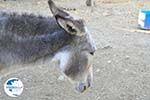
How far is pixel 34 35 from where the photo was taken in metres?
3.11

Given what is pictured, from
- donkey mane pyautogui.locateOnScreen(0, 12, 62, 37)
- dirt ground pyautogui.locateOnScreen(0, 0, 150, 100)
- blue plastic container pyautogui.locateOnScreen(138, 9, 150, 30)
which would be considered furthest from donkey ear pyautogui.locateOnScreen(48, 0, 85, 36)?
blue plastic container pyautogui.locateOnScreen(138, 9, 150, 30)

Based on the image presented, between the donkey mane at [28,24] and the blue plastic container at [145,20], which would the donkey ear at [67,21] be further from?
the blue plastic container at [145,20]

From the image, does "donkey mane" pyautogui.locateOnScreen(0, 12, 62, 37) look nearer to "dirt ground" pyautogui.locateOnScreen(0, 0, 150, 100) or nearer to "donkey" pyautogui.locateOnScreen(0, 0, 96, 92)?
"donkey" pyautogui.locateOnScreen(0, 0, 96, 92)

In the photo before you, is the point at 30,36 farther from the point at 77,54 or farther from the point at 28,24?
the point at 77,54

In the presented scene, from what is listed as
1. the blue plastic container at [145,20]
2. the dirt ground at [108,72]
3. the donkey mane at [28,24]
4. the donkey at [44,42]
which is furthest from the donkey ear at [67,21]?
the blue plastic container at [145,20]

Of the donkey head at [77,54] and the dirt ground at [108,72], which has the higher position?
the donkey head at [77,54]

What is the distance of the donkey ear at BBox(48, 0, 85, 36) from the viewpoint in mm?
2961

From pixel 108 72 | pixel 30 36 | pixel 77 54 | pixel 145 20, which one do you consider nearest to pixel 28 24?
pixel 30 36

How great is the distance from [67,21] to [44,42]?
0.92 feet

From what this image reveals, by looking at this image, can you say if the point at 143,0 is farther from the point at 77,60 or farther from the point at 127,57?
the point at 77,60

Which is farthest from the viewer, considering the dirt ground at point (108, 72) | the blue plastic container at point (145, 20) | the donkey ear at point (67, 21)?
the blue plastic container at point (145, 20)

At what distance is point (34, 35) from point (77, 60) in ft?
1.23

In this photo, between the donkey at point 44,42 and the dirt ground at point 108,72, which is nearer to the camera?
the donkey at point 44,42

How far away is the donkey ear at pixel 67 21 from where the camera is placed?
2961mm
